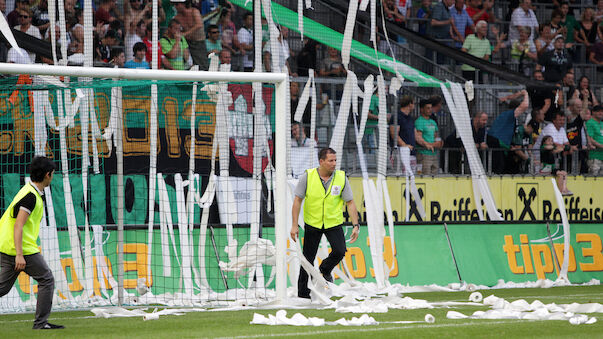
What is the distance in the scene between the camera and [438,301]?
12.4 meters

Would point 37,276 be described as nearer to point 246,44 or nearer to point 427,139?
point 427,139

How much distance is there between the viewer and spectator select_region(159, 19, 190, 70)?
16.6 meters

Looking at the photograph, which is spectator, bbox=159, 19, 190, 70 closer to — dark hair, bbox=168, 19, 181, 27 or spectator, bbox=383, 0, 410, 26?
dark hair, bbox=168, 19, 181, 27

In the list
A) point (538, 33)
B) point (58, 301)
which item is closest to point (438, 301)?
point (58, 301)

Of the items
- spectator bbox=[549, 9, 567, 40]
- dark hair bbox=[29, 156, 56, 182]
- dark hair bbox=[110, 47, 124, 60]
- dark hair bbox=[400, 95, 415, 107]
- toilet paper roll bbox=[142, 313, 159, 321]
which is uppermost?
spectator bbox=[549, 9, 567, 40]

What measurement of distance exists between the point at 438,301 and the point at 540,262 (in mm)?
3931

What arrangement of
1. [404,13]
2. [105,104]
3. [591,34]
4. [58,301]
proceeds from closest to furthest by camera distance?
[58,301] → [105,104] → [404,13] → [591,34]

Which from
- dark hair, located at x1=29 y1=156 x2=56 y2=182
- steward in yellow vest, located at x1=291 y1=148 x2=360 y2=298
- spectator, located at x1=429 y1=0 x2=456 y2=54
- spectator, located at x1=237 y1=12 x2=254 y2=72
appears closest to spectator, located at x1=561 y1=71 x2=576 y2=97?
spectator, located at x1=429 y1=0 x2=456 y2=54

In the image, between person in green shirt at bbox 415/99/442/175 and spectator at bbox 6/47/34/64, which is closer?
spectator at bbox 6/47/34/64

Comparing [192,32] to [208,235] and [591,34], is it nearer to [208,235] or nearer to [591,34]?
[208,235]

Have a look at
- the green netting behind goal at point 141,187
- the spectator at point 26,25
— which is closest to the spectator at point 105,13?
the spectator at point 26,25

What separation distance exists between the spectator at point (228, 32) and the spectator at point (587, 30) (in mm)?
8234

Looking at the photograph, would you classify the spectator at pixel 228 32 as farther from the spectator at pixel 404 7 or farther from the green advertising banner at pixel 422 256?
the green advertising banner at pixel 422 256

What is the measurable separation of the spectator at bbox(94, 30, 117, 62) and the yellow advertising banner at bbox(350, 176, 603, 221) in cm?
452
